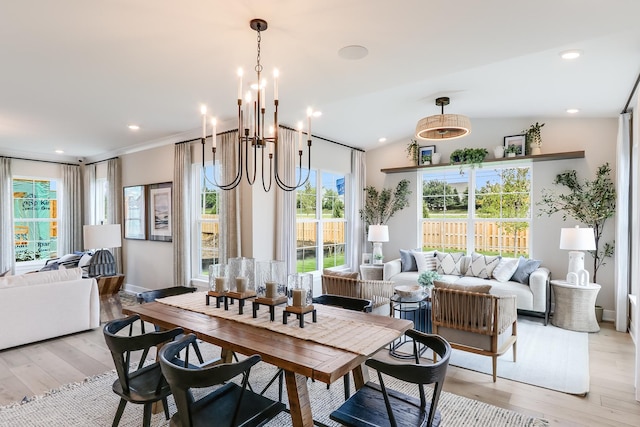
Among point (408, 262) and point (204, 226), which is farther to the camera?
point (408, 262)

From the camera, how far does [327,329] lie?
82.9 inches

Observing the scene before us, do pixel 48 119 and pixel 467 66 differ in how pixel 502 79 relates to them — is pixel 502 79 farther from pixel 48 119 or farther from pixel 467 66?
pixel 48 119

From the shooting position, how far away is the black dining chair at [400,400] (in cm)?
154

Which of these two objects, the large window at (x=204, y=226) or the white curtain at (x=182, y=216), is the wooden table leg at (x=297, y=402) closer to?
the large window at (x=204, y=226)

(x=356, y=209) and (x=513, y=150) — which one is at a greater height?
(x=513, y=150)

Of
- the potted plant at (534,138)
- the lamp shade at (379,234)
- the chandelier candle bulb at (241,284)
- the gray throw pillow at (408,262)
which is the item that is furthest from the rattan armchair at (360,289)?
the potted plant at (534,138)

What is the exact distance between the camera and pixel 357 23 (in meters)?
2.24

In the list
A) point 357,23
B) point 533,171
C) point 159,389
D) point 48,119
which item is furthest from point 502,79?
point 48,119

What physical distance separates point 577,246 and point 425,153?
108 inches

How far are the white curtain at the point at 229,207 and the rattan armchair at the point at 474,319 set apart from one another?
253cm

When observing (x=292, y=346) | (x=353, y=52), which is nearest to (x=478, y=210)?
(x=353, y=52)

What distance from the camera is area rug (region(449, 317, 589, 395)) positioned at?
3.00m

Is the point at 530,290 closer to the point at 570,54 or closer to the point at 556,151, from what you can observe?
the point at 556,151

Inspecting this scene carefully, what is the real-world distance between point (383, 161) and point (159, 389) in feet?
18.6
